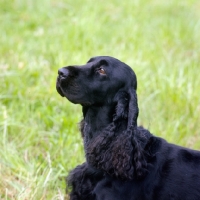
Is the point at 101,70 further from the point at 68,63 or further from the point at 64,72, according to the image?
the point at 68,63

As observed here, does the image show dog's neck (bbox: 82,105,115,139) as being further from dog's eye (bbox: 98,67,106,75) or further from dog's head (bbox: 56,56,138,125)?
dog's eye (bbox: 98,67,106,75)

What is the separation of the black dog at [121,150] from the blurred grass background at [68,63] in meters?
0.55

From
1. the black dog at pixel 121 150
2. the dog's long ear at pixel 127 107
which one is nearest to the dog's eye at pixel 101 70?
the black dog at pixel 121 150

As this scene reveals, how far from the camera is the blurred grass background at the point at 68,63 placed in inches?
137

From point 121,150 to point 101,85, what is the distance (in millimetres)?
415

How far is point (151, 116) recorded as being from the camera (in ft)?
14.2

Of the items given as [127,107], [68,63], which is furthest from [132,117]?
[68,63]

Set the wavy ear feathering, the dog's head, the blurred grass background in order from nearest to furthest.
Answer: the wavy ear feathering
the dog's head
the blurred grass background

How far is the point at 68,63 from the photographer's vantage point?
5.00m

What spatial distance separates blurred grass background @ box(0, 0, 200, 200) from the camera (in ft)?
11.5

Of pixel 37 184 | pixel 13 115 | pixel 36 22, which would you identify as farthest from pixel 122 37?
pixel 37 184

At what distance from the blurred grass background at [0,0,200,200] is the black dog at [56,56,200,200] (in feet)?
1.82

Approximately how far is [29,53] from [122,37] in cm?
143

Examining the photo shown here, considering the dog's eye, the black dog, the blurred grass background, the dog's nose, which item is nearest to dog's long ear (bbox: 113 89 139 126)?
the black dog
